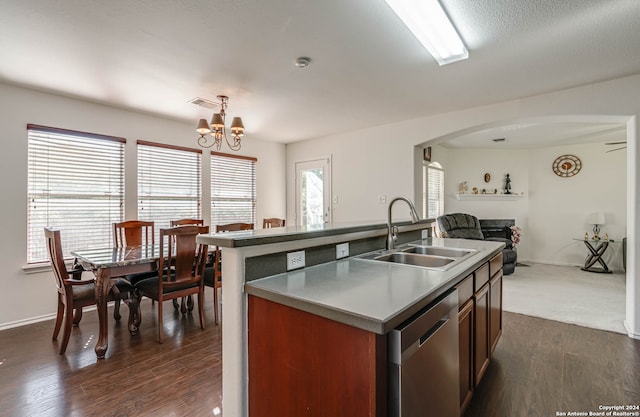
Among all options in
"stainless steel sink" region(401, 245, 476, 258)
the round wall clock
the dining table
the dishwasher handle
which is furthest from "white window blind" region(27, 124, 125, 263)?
the round wall clock

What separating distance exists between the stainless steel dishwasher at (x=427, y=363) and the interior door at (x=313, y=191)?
415 centimetres

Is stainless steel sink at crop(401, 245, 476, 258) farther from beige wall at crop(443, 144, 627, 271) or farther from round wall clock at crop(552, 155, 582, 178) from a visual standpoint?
round wall clock at crop(552, 155, 582, 178)

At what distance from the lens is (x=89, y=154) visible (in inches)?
144

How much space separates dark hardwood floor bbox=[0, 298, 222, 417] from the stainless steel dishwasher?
1.33 meters

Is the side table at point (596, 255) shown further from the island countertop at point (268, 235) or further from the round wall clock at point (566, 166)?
the island countertop at point (268, 235)

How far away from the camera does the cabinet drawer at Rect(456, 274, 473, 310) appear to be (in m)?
1.48

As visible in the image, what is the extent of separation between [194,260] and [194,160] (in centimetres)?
223

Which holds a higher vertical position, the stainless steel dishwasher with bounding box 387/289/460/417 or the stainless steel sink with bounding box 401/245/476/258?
the stainless steel sink with bounding box 401/245/476/258

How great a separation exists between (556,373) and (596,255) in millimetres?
4635

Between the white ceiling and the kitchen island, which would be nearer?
the kitchen island

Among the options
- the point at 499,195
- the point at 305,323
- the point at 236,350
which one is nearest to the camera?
the point at 305,323

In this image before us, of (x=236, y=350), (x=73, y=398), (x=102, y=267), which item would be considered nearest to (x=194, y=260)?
(x=102, y=267)

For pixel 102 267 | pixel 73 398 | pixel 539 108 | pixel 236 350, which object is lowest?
pixel 73 398

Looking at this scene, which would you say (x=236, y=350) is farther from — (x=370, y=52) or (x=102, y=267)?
(x=370, y=52)
